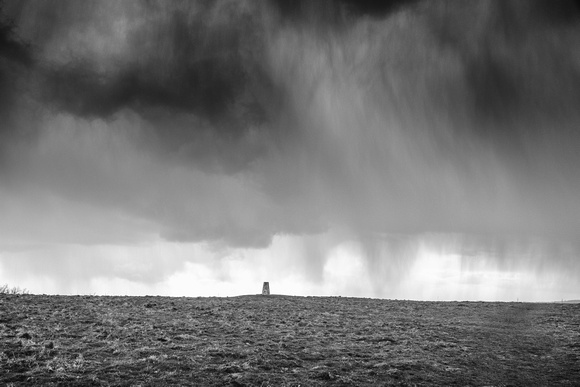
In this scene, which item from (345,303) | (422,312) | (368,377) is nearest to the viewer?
(368,377)

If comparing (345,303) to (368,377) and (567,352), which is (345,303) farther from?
(368,377)

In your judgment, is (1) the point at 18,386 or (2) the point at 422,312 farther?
(2) the point at 422,312

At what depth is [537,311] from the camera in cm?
4038

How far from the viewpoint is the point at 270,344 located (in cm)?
2412

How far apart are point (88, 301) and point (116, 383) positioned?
2151 cm

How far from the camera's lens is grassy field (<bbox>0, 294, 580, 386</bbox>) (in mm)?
18266

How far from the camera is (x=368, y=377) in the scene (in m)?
18.9

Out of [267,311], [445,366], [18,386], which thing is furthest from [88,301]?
[445,366]

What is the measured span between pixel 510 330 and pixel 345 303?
1581cm

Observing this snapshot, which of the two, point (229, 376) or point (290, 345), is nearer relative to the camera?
point (229, 376)

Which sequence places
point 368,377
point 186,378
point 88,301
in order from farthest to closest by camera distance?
point 88,301 → point 368,377 → point 186,378

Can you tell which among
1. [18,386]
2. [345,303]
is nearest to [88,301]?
[18,386]

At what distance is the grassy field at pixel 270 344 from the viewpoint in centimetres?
1827

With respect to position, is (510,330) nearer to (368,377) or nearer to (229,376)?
(368,377)
